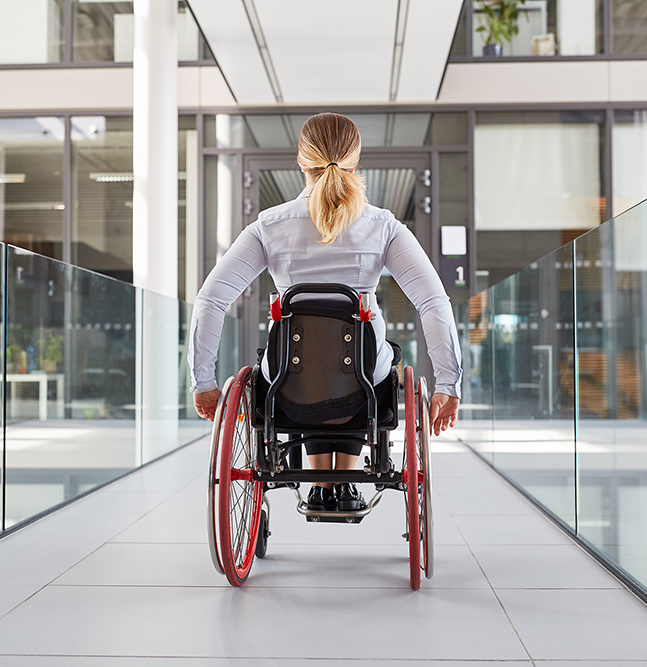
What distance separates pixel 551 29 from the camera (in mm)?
6363

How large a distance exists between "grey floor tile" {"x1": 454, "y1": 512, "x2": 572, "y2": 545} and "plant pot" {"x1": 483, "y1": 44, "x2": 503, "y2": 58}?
496cm

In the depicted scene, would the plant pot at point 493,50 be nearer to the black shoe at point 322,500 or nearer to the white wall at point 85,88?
the white wall at point 85,88

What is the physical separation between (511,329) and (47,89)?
527cm

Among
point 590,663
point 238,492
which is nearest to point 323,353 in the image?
point 238,492

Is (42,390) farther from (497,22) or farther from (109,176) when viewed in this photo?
(497,22)

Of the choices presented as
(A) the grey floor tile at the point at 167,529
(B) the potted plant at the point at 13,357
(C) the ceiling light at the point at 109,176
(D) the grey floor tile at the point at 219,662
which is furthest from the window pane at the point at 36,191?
(D) the grey floor tile at the point at 219,662

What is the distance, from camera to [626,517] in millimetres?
1921

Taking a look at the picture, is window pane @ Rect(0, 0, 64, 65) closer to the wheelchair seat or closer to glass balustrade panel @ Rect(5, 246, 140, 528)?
glass balustrade panel @ Rect(5, 246, 140, 528)

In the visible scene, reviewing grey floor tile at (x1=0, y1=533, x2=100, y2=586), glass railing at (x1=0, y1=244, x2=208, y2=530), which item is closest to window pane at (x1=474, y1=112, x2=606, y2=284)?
glass railing at (x1=0, y1=244, x2=208, y2=530)

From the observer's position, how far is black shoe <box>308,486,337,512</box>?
1872 mm

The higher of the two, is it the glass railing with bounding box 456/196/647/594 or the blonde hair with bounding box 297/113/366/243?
the blonde hair with bounding box 297/113/366/243

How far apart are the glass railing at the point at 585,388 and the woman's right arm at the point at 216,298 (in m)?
1.05

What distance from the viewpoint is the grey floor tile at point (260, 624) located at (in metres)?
1.48

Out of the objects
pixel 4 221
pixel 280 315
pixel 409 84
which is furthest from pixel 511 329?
pixel 4 221
